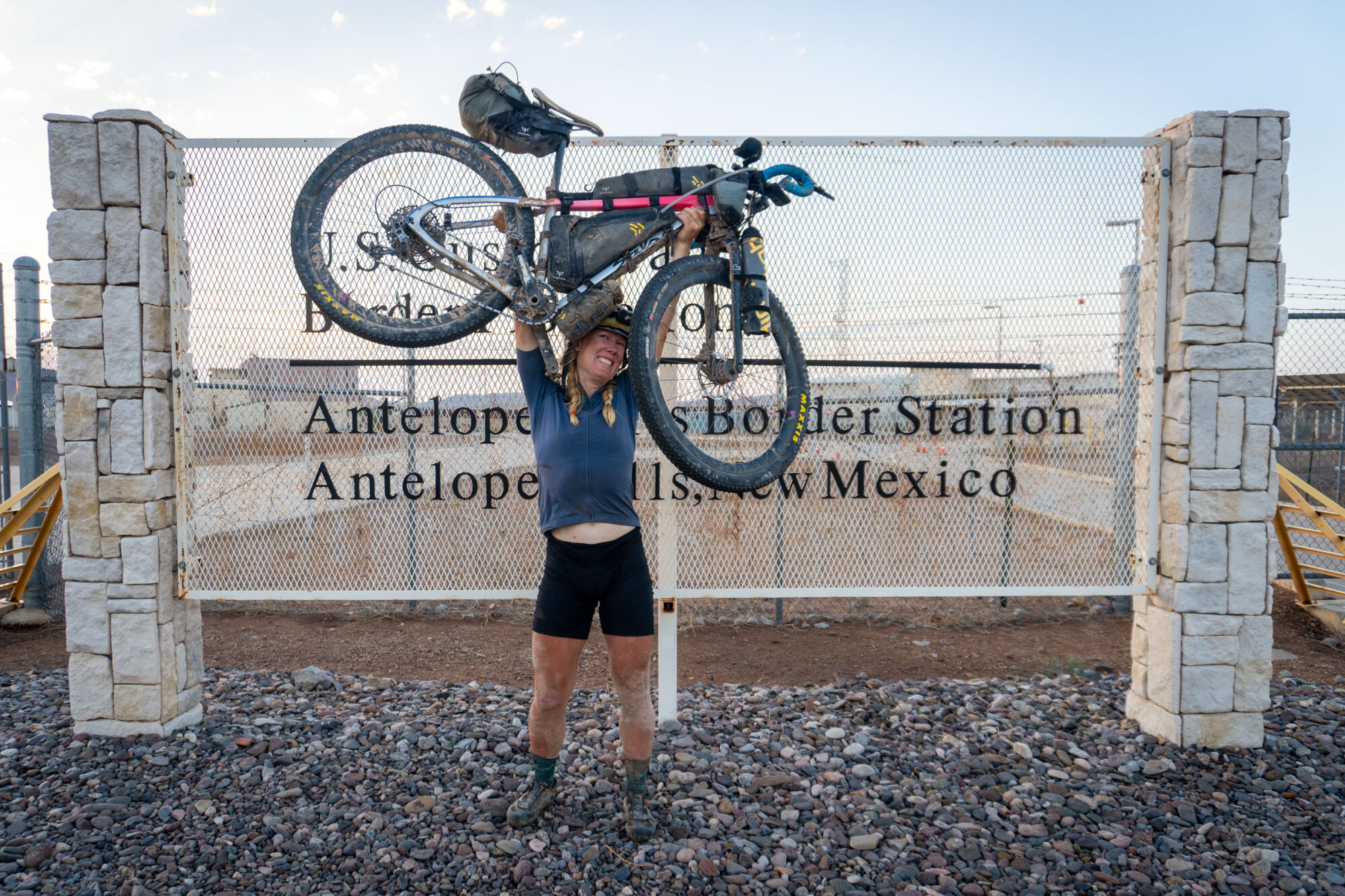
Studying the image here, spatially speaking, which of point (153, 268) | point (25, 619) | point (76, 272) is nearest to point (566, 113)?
point (153, 268)

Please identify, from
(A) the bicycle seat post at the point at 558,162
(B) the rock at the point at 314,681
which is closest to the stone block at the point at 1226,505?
(A) the bicycle seat post at the point at 558,162

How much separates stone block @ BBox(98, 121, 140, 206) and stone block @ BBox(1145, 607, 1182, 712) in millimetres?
5450

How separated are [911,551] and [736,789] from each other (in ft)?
4.94

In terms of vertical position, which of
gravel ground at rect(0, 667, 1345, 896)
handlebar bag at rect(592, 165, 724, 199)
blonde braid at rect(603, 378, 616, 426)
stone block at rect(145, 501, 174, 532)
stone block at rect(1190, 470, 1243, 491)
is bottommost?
gravel ground at rect(0, 667, 1345, 896)

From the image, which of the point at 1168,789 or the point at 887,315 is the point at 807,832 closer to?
the point at 1168,789

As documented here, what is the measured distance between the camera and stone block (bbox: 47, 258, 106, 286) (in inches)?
135

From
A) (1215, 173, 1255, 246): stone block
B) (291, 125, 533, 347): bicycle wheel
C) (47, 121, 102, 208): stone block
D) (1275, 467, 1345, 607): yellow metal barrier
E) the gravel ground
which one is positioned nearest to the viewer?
the gravel ground

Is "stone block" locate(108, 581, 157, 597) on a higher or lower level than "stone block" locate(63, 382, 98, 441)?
lower

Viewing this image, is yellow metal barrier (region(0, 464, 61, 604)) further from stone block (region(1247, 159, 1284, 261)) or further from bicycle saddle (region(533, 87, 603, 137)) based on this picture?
stone block (region(1247, 159, 1284, 261))

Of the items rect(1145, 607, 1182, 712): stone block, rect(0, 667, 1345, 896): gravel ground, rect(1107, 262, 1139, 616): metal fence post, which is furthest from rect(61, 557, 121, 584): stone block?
rect(1145, 607, 1182, 712): stone block

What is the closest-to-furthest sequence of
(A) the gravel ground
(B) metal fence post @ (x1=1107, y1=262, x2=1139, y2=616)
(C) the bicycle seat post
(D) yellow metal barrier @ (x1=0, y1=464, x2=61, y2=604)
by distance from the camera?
1. (A) the gravel ground
2. (C) the bicycle seat post
3. (B) metal fence post @ (x1=1107, y1=262, x2=1139, y2=616)
4. (D) yellow metal barrier @ (x1=0, y1=464, x2=61, y2=604)

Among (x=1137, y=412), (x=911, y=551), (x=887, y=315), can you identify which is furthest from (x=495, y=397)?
(x=1137, y=412)

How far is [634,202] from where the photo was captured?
2854 mm

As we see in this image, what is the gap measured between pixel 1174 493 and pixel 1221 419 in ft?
1.37
